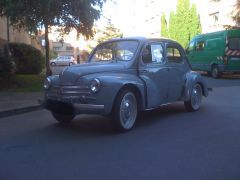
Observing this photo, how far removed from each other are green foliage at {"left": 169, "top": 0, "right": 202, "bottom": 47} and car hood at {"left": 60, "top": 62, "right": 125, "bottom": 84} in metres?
34.6

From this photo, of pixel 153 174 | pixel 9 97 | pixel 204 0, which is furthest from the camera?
pixel 204 0

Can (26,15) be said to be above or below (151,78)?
above

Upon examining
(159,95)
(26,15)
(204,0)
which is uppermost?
(204,0)

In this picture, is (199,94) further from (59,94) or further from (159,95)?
(59,94)

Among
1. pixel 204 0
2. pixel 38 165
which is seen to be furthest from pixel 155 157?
pixel 204 0

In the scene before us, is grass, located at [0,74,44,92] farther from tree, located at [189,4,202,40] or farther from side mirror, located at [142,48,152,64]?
tree, located at [189,4,202,40]

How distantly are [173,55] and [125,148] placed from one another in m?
4.13

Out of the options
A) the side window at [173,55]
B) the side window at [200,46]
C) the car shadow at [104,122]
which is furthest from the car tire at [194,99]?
the side window at [200,46]

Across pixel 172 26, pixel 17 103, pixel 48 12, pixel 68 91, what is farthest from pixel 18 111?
pixel 172 26

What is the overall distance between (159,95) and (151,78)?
1.49 ft

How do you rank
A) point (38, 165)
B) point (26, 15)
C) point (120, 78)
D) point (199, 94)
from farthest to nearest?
point (26, 15) → point (199, 94) → point (120, 78) → point (38, 165)

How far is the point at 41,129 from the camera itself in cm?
900

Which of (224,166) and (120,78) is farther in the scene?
(120,78)

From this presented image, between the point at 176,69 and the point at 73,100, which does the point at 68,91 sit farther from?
the point at 176,69
